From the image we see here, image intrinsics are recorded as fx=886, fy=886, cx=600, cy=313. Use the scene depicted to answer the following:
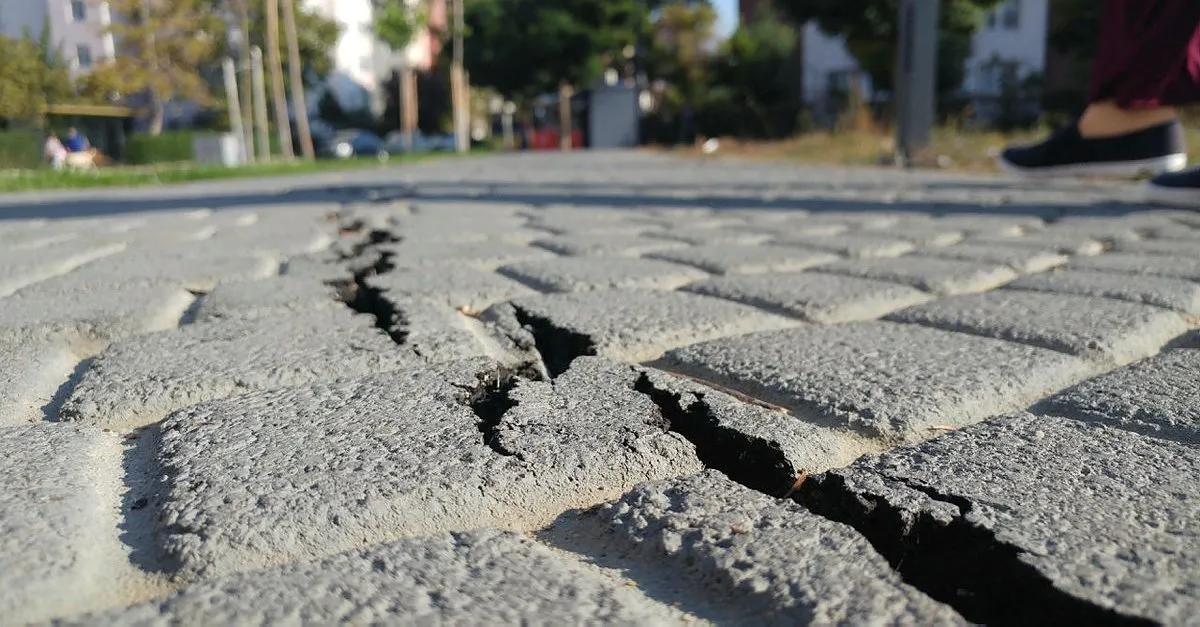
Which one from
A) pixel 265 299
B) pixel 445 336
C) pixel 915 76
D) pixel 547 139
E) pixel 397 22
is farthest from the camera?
pixel 547 139

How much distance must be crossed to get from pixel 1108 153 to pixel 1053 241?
83 centimetres

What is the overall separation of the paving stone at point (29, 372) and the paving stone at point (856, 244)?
2.18 meters

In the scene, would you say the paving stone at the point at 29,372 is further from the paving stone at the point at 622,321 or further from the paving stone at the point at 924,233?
the paving stone at the point at 924,233

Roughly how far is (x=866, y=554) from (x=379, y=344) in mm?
1015

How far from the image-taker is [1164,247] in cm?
279

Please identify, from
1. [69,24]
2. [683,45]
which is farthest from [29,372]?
[69,24]

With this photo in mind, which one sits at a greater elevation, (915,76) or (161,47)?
(161,47)

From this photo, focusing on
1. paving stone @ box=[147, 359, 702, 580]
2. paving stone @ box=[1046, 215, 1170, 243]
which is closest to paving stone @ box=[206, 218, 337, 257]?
paving stone @ box=[147, 359, 702, 580]

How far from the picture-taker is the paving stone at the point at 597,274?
222 centimetres

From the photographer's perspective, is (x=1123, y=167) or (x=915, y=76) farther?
(x=915, y=76)

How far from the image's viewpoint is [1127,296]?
6.34ft

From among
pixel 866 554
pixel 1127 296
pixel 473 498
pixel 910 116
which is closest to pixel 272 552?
pixel 473 498

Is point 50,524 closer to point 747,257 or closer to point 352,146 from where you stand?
point 747,257

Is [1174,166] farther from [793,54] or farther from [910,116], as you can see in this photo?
[793,54]
